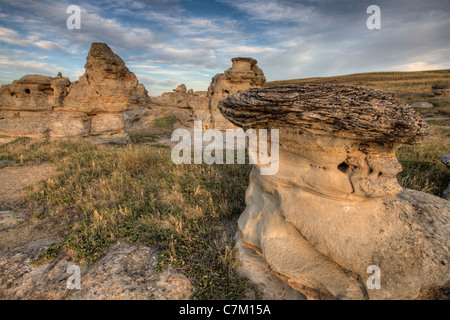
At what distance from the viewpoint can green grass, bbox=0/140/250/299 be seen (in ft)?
9.64

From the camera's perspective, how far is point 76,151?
28.3 feet

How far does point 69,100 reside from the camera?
10.3 metres

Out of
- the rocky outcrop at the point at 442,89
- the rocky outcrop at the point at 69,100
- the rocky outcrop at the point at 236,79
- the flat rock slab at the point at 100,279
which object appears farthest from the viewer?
the rocky outcrop at the point at 442,89

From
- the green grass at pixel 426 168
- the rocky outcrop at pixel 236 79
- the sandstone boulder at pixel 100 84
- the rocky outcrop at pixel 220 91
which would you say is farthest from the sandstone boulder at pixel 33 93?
the green grass at pixel 426 168

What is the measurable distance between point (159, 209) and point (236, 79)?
9684 millimetres

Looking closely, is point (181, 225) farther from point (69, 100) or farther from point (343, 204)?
point (69, 100)

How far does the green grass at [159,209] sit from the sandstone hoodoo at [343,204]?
70 cm

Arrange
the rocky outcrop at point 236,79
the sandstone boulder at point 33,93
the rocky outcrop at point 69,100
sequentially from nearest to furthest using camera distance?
the sandstone boulder at point 33,93 < the rocky outcrop at point 69,100 < the rocky outcrop at point 236,79

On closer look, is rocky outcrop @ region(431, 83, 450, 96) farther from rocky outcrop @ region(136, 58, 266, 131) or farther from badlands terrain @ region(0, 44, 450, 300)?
rocky outcrop @ region(136, 58, 266, 131)

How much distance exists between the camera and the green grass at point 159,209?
9.64 ft

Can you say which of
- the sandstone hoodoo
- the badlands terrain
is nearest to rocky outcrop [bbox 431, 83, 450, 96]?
the badlands terrain

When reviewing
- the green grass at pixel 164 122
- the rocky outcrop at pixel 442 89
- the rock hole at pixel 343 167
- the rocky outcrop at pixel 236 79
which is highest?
the rocky outcrop at pixel 442 89

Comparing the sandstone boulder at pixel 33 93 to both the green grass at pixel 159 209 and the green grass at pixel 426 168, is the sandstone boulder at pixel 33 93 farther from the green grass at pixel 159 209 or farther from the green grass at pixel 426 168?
the green grass at pixel 426 168

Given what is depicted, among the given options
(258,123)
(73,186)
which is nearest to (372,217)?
(258,123)
